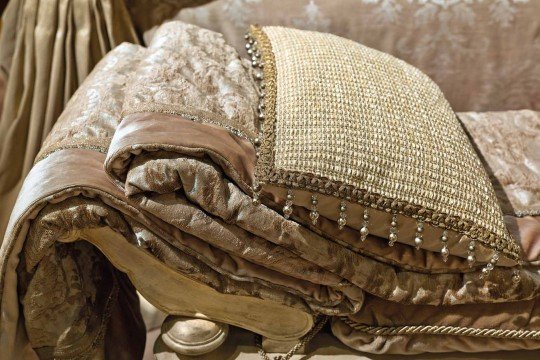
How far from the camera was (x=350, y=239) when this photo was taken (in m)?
0.75

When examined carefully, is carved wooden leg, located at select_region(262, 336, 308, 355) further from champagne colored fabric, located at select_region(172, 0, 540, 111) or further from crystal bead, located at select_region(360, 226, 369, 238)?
champagne colored fabric, located at select_region(172, 0, 540, 111)

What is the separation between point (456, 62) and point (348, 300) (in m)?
0.64

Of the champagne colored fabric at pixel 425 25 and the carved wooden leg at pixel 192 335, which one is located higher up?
the champagne colored fabric at pixel 425 25

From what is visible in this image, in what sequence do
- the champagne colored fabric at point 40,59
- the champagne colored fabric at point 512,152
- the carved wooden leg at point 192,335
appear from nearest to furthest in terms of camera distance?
the carved wooden leg at point 192,335
the champagne colored fabric at point 512,152
the champagne colored fabric at point 40,59

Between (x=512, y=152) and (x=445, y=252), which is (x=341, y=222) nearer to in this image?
(x=445, y=252)

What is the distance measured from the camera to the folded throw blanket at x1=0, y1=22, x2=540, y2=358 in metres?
0.69

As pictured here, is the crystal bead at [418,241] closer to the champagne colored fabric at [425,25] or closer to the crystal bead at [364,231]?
the crystal bead at [364,231]

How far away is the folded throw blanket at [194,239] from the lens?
→ 0.69 metres

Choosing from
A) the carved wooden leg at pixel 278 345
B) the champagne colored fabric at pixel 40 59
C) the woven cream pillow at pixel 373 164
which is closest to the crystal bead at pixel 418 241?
the woven cream pillow at pixel 373 164

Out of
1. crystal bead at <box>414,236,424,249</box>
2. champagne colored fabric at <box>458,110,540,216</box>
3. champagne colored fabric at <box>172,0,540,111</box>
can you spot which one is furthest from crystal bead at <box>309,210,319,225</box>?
champagne colored fabric at <box>172,0,540,111</box>

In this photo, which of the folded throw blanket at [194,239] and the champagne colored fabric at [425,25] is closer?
the folded throw blanket at [194,239]

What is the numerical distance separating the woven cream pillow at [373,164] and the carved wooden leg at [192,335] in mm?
225

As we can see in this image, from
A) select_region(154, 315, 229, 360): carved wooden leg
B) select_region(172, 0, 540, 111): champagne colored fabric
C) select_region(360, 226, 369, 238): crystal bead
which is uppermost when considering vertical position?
select_region(172, 0, 540, 111): champagne colored fabric

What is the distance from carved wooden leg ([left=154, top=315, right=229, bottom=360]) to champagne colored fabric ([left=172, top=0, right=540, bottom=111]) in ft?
2.00
